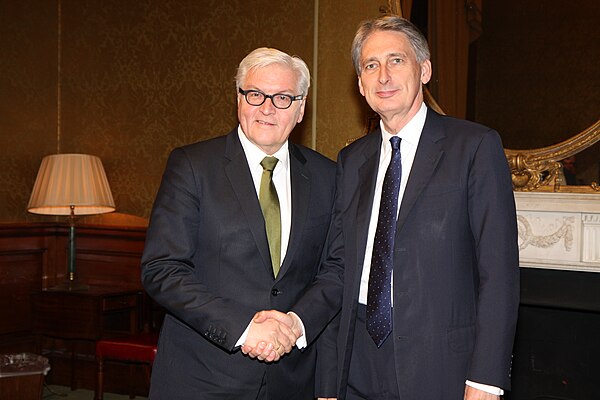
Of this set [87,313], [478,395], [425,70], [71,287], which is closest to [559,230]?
[425,70]

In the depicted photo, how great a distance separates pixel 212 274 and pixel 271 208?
278 mm

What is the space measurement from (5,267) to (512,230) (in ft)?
14.1

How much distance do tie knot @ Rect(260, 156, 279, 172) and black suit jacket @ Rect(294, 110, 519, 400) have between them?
0.46 m

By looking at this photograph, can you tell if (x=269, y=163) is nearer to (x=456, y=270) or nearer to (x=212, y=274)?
(x=212, y=274)

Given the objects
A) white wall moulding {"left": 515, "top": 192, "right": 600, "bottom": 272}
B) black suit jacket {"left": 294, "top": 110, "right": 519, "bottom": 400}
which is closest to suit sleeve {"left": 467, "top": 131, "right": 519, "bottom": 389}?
black suit jacket {"left": 294, "top": 110, "right": 519, "bottom": 400}

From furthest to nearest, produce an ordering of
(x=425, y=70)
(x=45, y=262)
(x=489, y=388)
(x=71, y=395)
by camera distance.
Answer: (x=45, y=262) < (x=71, y=395) < (x=425, y=70) < (x=489, y=388)

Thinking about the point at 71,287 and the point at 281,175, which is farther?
the point at 71,287

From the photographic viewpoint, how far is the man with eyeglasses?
238 centimetres

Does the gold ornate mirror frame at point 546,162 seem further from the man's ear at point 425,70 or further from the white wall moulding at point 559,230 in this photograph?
the man's ear at point 425,70

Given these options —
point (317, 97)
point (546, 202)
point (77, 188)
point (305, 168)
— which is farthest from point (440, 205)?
point (77, 188)

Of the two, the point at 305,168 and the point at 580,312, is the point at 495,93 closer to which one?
the point at 580,312

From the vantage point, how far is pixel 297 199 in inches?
102

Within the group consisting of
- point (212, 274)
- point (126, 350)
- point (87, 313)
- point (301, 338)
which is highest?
point (212, 274)

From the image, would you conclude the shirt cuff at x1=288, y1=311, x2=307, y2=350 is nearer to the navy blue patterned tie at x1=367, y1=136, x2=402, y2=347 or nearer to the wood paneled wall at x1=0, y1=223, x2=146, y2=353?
the navy blue patterned tie at x1=367, y1=136, x2=402, y2=347
